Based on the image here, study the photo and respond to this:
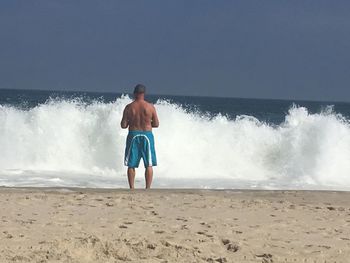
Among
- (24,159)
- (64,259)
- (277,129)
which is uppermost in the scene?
(277,129)

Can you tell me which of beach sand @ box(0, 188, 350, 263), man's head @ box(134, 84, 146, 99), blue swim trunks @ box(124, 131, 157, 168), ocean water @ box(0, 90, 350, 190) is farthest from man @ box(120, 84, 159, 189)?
ocean water @ box(0, 90, 350, 190)

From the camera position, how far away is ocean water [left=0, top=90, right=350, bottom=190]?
42.1 ft

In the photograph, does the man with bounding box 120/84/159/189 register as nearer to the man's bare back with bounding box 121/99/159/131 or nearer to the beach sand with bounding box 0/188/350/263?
the man's bare back with bounding box 121/99/159/131

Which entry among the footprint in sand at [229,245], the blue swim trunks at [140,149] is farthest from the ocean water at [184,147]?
the footprint in sand at [229,245]

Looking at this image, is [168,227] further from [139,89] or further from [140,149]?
[139,89]

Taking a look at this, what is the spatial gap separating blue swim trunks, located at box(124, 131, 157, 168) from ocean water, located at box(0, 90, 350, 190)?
3281mm

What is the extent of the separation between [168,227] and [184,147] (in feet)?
31.5

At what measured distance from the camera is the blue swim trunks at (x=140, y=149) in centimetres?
819

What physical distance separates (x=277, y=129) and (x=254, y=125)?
2.63 feet

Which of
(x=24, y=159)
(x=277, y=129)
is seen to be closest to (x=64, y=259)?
(x=24, y=159)

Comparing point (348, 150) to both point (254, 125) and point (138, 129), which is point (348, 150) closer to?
point (254, 125)

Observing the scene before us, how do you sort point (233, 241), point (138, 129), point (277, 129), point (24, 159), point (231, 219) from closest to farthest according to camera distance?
point (233, 241) < point (231, 219) < point (138, 129) < point (24, 159) < point (277, 129)

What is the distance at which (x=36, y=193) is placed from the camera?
7578 mm

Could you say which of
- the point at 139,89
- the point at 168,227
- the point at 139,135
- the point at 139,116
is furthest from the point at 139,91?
the point at 168,227
